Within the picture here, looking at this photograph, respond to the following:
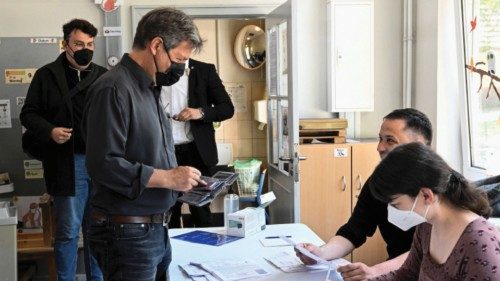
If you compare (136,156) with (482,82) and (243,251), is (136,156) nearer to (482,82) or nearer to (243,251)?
(243,251)

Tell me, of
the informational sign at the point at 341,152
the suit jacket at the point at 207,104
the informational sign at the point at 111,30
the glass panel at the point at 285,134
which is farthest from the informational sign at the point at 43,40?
the informational sign at the point at 341,152

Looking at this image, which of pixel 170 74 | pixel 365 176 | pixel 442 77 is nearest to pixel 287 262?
pixel 170 74

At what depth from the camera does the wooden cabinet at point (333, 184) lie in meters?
3.75

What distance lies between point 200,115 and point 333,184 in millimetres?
1113

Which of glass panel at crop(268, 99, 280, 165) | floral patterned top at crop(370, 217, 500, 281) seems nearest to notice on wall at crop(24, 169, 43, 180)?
glass panel at crop(268, 99, 280, 165)

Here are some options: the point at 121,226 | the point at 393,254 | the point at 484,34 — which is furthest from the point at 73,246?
the point at 484,34

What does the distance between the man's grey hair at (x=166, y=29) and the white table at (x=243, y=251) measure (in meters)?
0.80

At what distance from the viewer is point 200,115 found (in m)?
3.29

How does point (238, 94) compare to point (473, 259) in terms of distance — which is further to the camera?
point (238, 94)

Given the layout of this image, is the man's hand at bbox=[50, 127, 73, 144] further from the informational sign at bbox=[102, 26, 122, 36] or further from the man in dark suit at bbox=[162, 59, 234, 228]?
the informational sign at bbox=[102, 26, 122, 36]

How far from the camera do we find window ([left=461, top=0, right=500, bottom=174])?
3.26 metres

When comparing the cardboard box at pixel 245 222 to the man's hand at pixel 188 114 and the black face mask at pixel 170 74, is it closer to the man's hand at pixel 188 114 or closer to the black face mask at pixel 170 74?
the black face mask at pixel 170 74

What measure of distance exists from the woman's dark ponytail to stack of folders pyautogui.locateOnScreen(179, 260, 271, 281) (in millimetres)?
681

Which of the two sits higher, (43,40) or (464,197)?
(43,40)
